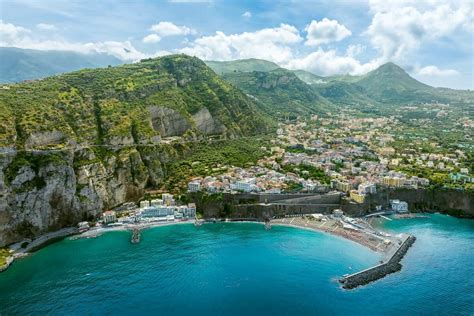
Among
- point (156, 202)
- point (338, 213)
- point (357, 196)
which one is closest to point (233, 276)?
point (338, 213)

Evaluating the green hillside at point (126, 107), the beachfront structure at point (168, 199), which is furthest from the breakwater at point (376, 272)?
the green hillside at point (126, 107)

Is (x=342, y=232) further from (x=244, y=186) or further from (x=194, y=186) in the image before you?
(x=194, y=186)

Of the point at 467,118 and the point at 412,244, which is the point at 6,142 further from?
the point at 467,118

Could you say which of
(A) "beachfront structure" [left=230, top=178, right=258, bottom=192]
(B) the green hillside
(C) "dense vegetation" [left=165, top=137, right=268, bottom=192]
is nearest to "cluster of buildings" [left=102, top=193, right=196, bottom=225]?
(C) "dense vegetation" [left=165, top=137, right=268, bottom=192]

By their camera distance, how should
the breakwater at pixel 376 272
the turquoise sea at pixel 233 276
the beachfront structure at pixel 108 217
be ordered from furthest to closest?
1. the beachfront structure at pixel 108 217
2. the breakwater at pixel 376 272
3. the turquoise sea at pixel 233 276

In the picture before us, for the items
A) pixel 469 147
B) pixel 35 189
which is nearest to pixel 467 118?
pixel 469 147

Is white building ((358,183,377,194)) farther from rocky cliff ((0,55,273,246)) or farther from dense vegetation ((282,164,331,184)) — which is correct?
rocky cliff ((0,55,273,246))

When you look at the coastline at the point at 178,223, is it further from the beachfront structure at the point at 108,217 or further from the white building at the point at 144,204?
the white building at the point at 144,204
